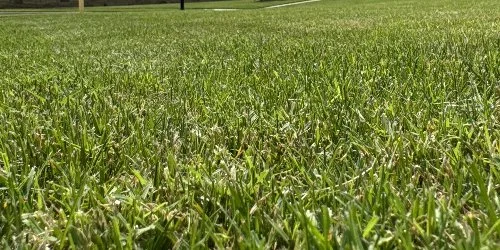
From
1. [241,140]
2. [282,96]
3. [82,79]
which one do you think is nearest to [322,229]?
[241,140]

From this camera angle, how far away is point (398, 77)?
2.57m

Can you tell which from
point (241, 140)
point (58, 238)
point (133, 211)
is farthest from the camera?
point (241, 140)

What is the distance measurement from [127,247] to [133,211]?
177 mm

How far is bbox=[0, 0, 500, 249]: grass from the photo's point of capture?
94cm

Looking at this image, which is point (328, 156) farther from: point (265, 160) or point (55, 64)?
point (55, 64)

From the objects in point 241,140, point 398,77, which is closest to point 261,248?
point 241,140

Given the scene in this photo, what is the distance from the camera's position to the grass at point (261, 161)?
37.0 inches

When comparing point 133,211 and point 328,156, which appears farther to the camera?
point 328,156

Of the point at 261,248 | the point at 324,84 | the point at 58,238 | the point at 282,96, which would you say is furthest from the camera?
the point at 324,84

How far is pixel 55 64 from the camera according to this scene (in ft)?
13.8

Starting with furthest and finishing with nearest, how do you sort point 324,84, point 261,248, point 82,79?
point 82,79 < point 324,84 < point 261,248

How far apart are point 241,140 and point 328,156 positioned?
343mm

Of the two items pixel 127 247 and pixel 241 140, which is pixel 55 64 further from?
pixel 127 247

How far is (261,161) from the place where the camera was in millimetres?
1427
